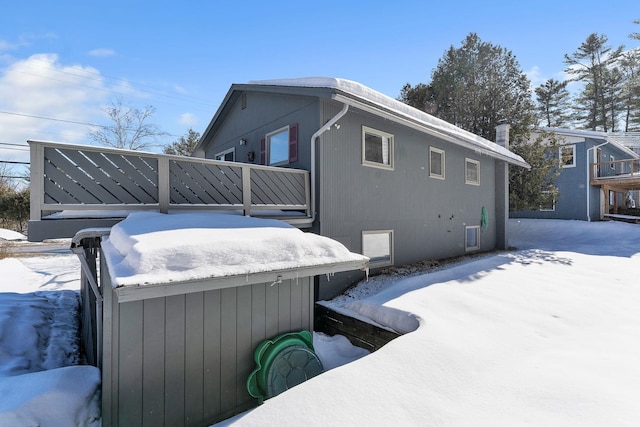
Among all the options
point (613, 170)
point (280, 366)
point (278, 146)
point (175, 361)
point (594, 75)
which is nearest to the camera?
point (175, 361)

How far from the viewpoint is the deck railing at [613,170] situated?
1538 centimetres

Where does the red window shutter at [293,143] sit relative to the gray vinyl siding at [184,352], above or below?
above

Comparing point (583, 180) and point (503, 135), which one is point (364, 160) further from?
point (583, 180)

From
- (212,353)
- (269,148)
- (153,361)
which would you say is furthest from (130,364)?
(269,148)

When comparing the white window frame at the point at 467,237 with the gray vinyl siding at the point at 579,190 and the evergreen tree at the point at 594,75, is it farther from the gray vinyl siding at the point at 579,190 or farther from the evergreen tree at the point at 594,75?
the evergreen tree at the point at 594,75

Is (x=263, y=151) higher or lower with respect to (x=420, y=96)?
lower

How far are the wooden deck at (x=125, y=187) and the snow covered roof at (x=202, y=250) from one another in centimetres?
50

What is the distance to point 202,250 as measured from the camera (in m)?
2.84

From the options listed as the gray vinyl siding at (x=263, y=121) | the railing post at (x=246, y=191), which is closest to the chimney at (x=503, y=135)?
the gray vinyl siding at (x=263, y=121)

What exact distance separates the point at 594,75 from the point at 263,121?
32.5 meters

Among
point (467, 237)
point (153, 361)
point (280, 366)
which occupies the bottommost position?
point (280, 366)

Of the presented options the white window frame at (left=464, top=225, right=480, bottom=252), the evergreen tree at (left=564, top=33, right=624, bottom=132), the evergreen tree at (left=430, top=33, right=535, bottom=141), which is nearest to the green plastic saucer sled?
the white window frame at (left=464, top=225, right=480, bottom=252)

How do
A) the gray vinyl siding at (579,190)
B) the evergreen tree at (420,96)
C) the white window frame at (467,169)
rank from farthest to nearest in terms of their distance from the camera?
the evergreen tree at (420,96)
the gray vinyl siding at (579,190)
the white window frame at (467,169)

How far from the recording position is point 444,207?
9555mm
